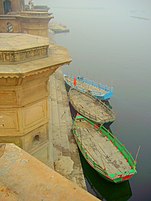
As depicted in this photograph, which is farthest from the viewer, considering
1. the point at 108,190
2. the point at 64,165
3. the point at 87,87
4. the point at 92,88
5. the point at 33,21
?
the point at 87,87

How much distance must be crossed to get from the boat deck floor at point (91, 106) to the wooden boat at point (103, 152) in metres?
1.96

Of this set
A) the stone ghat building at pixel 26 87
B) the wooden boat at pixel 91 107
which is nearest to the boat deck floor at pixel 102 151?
the wooden boat at pixel 91 107

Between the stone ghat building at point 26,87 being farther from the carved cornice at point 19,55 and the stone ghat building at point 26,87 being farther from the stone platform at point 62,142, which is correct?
the stone platform at point 62,142

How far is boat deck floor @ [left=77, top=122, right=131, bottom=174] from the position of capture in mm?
12883

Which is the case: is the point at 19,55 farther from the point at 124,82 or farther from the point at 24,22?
the point at 124,82

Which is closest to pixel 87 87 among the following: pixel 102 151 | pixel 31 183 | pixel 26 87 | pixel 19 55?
pixel 102 151

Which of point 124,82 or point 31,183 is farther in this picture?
point 124,82

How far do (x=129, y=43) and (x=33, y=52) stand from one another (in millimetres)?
49740

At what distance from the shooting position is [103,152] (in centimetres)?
1398

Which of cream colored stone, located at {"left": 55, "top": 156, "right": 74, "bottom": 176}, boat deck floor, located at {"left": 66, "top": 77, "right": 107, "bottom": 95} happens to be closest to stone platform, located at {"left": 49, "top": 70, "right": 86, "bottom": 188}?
cream colored stone, located at {"left": 55, "top": 156, "right": 74, "bottom": 176}

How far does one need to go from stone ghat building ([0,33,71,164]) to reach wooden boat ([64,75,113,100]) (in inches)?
584

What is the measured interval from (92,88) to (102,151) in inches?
428

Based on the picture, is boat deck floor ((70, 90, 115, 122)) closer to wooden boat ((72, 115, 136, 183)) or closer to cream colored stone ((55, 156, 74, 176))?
wooden boat ((72, 115, 136, 183))

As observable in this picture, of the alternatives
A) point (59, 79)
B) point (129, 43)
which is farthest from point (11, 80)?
point (129, 43)
